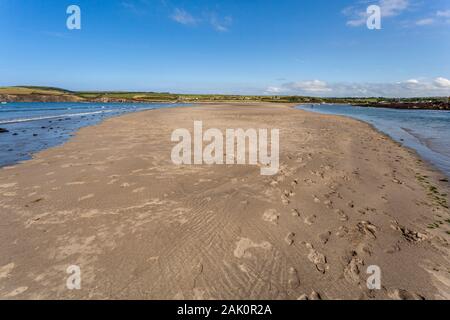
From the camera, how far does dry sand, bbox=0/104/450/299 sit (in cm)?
359

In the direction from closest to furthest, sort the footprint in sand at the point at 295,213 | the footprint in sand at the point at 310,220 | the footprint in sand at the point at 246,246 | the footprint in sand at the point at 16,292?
the footprint in sand at the point at 16,292 → the footprint in sand at the point at 246,246 → the footprint in sand at the point at 310,220 → the footprint in sand at the point at 295,213

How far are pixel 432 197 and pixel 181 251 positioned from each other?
7.65 meters

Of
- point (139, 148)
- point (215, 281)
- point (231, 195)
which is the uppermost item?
point (139, 148)

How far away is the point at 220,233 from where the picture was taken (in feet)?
16.2

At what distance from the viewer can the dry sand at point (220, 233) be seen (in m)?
3.59

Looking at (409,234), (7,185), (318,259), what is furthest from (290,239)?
(7,185)

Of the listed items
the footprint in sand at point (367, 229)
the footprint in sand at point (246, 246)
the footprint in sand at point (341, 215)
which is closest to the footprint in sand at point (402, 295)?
the footprint in sand at point (367, 229)

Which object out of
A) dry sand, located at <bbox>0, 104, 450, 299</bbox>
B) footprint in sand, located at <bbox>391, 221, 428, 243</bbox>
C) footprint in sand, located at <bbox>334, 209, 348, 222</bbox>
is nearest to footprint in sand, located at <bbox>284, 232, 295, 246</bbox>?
dry sand, located at <bbox>0, 104, 450, 299</bbox>

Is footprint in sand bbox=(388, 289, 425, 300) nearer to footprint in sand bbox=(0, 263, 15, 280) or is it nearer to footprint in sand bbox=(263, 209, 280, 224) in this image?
footprint in sand bbox=(263, 209, 280, 224)

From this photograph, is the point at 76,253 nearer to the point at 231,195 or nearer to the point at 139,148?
the point at 231,195

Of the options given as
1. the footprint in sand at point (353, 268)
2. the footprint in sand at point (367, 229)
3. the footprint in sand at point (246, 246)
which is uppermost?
the footprint in sand at point (367, 229)

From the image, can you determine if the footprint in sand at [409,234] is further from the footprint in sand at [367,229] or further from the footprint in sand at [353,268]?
the footprint in sand at [353,268]
